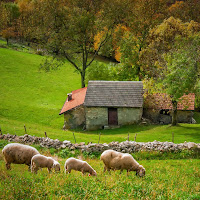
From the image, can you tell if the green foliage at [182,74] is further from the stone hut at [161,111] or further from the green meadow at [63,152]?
the stone hut at [161,111]

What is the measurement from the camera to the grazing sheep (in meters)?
15.1

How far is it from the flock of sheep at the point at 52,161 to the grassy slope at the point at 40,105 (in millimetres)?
10899

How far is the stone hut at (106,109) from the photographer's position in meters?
34.6

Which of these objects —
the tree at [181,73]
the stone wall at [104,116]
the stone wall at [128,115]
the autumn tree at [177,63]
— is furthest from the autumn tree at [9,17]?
the tree at [181,73]

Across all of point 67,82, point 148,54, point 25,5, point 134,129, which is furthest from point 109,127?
point 25,5

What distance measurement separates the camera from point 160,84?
30297 mm

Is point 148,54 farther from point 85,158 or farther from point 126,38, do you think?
point 85,158

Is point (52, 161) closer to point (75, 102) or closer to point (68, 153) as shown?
point (68, 153)

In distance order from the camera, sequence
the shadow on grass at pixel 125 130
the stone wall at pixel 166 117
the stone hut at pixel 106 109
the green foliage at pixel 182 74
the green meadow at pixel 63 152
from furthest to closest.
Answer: the stone wall at pixel 166 117
the stone hut at pixel 106 109
the shadow on grass at pixel 125 130
the green foliage at pixel 182 74
the green meadow at pixel 63 152

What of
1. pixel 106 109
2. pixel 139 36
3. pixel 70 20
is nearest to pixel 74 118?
pixel 106 109

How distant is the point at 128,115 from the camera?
34781 millimetres

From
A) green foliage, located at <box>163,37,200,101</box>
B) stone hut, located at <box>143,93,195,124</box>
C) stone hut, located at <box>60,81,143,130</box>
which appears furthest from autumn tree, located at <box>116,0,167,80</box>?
green foliage, located at <box>163,37,200,101</box>

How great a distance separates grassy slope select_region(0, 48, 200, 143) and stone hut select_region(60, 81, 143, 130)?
1387 mm

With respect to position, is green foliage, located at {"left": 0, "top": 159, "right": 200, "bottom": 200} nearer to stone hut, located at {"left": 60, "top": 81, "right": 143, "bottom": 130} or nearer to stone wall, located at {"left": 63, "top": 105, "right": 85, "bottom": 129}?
stone hut, located at {"left": 60, "top": 81, "right": 143, "bottom": 130}
